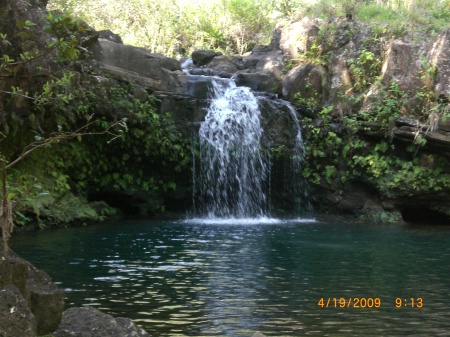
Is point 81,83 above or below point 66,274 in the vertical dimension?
above

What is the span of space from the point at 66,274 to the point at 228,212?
9194 millimetres

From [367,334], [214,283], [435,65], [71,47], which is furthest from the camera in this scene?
[435,65]

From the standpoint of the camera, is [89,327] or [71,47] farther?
[71,47]

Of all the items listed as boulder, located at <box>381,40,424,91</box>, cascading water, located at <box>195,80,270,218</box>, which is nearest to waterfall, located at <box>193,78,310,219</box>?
cascading water, located at <box>195,80,270,218</box>

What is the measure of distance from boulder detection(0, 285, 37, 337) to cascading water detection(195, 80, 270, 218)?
13503 mm

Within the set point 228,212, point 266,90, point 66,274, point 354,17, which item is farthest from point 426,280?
point 354,17

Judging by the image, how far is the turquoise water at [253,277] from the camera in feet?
21.6

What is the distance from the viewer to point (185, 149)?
17.7 m

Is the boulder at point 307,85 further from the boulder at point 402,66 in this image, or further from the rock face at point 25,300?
the rock face at point 25,300

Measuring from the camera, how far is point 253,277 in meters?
8.95

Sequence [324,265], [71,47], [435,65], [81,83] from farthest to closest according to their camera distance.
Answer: [435,65]
[81,83]
[324,265]
[71,47]

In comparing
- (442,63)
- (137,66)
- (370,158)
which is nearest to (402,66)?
(442,63)

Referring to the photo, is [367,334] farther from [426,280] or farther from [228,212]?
[228,212]
